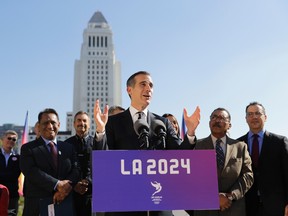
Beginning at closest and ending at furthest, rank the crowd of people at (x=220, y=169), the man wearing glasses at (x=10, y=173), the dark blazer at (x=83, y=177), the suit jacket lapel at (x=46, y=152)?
the crowd of people at (x=220, y=169) → the suit jacket lapel at (x=46, y=152) → the dark blazer at (x=83, y=177) → the man wearing glasses at (x=10, y=173)

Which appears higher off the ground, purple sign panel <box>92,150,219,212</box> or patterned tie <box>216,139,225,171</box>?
patterned tie <box>216,139,225,171</box>

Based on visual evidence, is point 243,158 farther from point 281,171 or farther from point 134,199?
point 134,199

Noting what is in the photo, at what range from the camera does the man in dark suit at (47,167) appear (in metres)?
4.80

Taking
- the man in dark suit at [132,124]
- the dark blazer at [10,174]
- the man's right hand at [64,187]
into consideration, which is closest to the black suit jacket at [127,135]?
the man in dark suit at [132,124]

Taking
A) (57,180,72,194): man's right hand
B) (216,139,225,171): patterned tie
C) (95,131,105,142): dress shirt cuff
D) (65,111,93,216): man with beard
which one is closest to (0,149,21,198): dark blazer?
(65,111,93,216): man with beard

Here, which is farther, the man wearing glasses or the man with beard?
the man wearing glasses

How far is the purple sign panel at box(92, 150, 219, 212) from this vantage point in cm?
289

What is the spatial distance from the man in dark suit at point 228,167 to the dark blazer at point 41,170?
6.28 ft

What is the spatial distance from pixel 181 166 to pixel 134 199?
0.49 m

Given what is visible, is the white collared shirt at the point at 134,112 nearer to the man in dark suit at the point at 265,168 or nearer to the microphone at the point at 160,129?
the microphone at the point at 160,129

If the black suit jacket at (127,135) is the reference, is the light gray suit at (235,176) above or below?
below

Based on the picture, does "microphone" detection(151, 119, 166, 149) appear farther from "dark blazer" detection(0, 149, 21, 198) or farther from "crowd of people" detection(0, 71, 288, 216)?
"dark blazer" detection(0, 149, 21, 198)

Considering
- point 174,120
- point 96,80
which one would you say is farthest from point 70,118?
point 174,120

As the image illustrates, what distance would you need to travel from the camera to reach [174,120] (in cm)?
721
